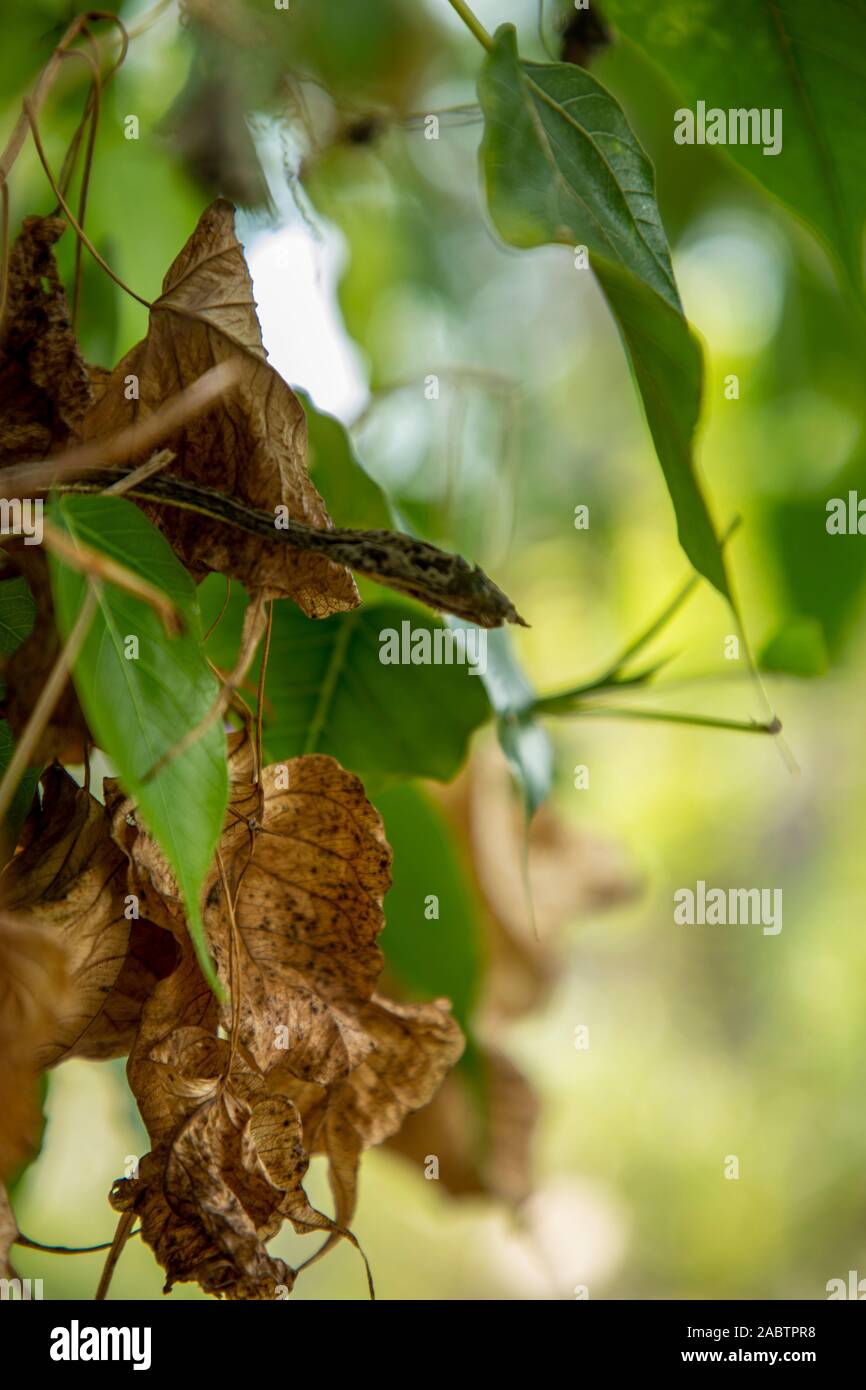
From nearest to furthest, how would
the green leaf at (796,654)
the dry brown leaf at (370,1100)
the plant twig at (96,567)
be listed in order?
1. the plant twig at (96,567)
2. the dry brown leaf at (370,1100)
3. the green leaf at (796,654)

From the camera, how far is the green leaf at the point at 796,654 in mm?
452

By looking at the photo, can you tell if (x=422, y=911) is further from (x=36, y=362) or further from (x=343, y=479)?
(x=36, y=362)

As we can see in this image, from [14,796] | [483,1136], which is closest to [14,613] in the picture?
[14,796]

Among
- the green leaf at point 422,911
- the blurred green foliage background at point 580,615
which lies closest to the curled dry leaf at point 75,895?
the blurred green foliage background at point 580,615

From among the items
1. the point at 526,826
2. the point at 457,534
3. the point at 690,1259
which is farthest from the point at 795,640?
the point at 690,1259

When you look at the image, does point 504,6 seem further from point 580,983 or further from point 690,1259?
point 690,1259

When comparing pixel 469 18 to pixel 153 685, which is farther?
pixel 469 18

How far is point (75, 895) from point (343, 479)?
7.7 inches

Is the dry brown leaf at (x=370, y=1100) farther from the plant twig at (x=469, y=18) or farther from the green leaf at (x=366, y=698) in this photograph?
the plant twig at (x=469, y=18)

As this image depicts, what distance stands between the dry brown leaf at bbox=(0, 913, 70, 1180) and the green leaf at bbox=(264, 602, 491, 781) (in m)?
0.18

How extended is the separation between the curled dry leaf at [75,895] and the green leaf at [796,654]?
0.30 m

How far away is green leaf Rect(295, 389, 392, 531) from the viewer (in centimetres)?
38

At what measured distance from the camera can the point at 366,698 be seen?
382 millimetres

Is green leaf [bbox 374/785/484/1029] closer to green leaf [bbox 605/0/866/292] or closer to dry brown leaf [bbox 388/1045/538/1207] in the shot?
dry brown leaf [bbox 388/1045/538/1207]
